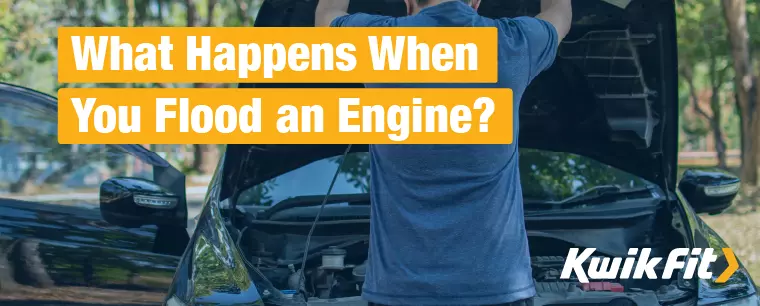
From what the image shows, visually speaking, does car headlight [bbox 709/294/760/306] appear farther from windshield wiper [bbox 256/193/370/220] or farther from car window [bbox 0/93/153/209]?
car window [bbox 0/93/153/209]

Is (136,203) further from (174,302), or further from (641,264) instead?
(641,264)

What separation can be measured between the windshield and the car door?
0.71 metres

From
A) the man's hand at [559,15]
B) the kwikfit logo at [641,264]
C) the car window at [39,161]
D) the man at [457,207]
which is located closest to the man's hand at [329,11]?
the man at [457,207]

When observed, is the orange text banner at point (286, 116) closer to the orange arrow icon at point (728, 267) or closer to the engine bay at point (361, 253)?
the engine bay at point (361, 253)

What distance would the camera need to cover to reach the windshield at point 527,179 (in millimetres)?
4289

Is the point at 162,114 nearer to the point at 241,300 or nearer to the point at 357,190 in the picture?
the point at 357,190

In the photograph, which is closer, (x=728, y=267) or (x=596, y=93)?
(x=728, y=267)

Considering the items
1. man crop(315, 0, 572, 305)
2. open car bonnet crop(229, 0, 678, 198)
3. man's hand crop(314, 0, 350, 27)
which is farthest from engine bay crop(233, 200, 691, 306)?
man's hand crop(314, 0, 350, 27)

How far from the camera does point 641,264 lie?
383 cm

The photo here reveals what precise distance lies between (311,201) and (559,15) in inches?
77.9

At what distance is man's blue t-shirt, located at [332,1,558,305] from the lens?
228 cm

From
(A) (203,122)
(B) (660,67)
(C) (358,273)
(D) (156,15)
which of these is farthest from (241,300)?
(D) (156,15)

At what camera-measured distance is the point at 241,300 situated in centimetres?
315

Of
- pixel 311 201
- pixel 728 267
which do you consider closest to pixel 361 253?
pixel 311 201
